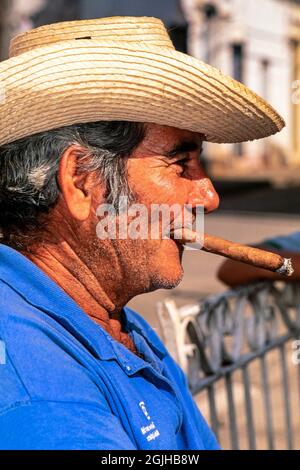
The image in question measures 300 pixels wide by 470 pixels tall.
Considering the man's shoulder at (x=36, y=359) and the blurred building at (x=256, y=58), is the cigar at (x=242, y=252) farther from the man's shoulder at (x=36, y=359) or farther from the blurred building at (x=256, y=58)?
the blurred building at (x=256, y=58)

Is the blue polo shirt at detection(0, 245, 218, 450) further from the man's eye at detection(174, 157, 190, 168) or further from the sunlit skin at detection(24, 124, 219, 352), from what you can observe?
the man's eye at detection(174, 157, 190, 168)

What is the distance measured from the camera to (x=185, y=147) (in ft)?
5.24

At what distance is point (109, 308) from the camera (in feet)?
5.17

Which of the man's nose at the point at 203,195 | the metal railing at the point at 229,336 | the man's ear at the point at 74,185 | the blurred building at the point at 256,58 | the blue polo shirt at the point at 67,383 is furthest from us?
the blurred building at the point at 256,58

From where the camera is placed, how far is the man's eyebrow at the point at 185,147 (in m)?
1.56

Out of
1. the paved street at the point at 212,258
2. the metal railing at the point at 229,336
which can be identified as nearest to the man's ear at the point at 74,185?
the metal railing at the point at 229,336

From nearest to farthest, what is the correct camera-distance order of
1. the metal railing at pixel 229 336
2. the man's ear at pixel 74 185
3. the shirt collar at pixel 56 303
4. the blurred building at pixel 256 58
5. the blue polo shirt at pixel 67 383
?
the blue polo shirt at pixel 67 383
the shirt collar at pixel 56 303
the man's ear at pixel 74 185
the metal railing at pixel 229 336
the blurred building at pixel 256 58

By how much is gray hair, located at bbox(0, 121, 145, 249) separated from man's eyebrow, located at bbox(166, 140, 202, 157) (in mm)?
78

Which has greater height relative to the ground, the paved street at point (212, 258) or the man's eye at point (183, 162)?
the man's eye at point (183, 162)

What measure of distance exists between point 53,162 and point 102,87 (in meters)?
0.16

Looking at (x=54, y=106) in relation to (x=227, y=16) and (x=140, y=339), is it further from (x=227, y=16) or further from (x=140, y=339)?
(x=227, y=16)

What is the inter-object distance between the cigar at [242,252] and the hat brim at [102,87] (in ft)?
0.66

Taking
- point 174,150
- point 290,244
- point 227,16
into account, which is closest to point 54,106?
point 174,150

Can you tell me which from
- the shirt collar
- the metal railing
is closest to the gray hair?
the shirt collar
